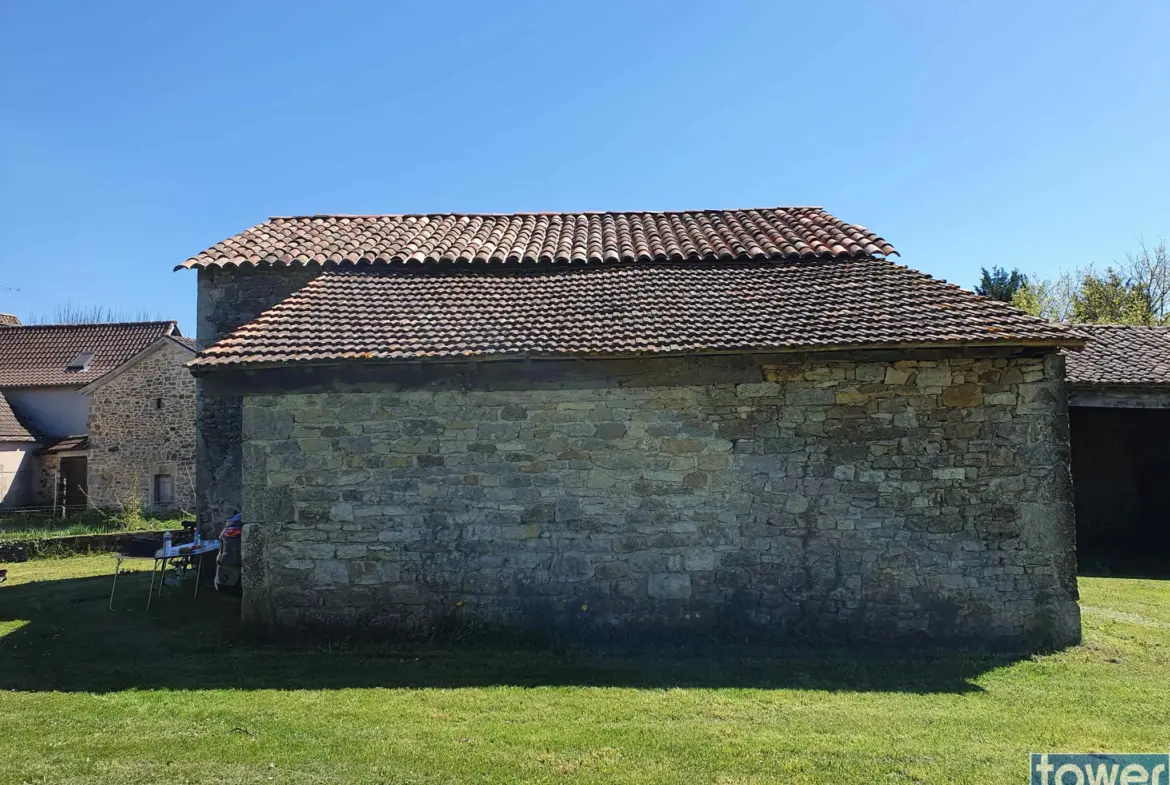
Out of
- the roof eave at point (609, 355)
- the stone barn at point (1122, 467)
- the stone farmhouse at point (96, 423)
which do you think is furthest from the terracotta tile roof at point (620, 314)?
the stone farmhouse at point (96, 423)

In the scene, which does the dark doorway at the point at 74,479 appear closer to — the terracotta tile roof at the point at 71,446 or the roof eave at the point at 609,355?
the terracotta tile roof at the point at 71,446

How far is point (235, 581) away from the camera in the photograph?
29.3 feet

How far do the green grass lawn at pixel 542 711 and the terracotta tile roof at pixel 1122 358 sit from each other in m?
5.57

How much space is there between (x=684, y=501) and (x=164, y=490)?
67.0ft

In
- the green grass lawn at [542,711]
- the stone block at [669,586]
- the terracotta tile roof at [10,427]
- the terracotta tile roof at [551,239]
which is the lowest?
the green grass lawn at [542,711]

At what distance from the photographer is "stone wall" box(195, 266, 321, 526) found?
977 cm

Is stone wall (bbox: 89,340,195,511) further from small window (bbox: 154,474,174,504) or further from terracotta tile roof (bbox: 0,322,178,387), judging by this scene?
terracotta tile roof (bbox: 0,322,178,387)

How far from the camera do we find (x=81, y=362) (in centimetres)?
2502

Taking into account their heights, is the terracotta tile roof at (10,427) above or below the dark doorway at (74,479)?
above

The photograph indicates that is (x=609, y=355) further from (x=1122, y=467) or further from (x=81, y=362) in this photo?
(x=81, y=362)

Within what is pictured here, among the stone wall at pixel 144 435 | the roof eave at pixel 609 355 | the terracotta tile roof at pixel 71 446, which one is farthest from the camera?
the terracotta tile roof at pixel 71 446

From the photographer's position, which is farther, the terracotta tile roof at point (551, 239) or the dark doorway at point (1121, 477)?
the dark doorway at point (1121, 477)

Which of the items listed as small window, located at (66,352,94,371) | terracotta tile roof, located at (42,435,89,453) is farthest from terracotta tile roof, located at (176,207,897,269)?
small window, located at (66,352,94,371)

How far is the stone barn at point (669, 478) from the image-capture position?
6926 millimetres
